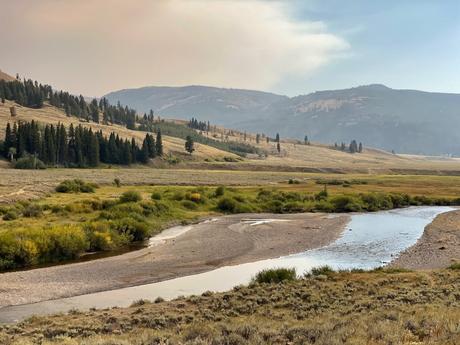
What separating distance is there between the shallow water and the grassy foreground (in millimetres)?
2811

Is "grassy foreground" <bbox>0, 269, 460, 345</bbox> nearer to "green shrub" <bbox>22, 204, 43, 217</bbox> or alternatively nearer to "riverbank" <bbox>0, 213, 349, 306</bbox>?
"riverbank" <bbox>0, 213, 349, 306</bbox>

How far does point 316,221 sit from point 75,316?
39290 millimetres

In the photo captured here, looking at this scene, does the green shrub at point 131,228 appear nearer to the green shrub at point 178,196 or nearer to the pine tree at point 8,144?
the green shrub at point 178,196

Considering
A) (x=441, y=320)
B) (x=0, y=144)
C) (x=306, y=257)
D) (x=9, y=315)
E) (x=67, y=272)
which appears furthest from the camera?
(x=0, y=144)

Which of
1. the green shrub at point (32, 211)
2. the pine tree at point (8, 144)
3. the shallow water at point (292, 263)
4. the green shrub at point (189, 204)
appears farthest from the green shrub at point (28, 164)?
the shallow water at point (292, 263)

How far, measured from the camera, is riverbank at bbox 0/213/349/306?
82.0 feet

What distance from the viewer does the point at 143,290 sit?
2505cm

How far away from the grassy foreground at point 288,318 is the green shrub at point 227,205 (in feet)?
124

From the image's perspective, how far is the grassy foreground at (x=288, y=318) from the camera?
46.2ft

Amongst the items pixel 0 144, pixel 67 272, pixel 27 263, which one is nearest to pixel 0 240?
pixel 27 263

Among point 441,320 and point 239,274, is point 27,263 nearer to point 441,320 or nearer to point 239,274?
point 239,274

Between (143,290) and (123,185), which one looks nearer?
(143,290)

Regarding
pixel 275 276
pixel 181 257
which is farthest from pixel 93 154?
pixel 275 276

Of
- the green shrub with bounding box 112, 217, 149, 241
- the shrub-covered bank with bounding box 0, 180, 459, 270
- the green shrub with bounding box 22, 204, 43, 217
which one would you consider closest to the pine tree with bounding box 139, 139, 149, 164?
the shrub-covered bank with bounding box 0, 180, 459, 270
